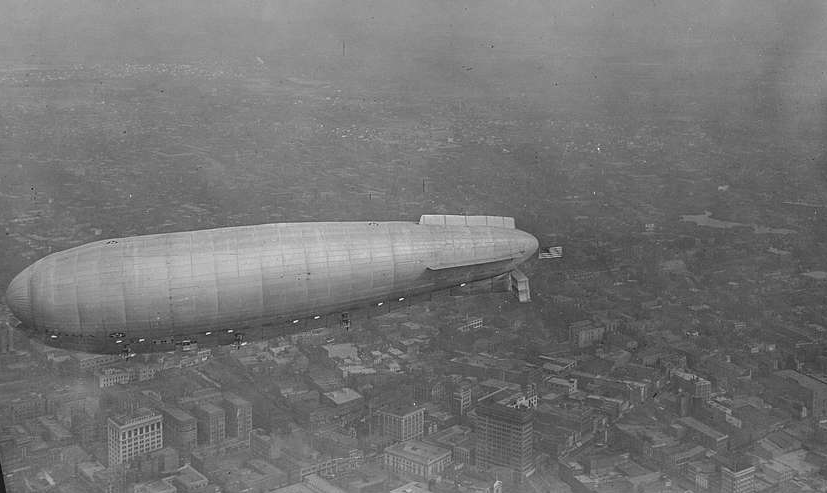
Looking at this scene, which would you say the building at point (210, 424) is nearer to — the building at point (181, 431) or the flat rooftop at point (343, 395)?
the building at point (181, 431)

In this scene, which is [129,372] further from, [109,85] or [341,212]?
[109,85]

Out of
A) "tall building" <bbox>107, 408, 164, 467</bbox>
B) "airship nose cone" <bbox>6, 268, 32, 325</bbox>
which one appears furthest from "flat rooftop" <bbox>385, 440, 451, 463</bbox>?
"airship nose cone" <bbox>6, 268, 32, 325</bbox>

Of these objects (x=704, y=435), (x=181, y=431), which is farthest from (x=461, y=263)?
(x=704, y=435)

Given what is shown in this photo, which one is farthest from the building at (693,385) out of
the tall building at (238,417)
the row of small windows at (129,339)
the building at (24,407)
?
the building at (24,407)

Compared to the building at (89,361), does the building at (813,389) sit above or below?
below

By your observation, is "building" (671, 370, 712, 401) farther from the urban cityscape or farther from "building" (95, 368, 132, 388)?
"building" (95, 368, 132, 388)
